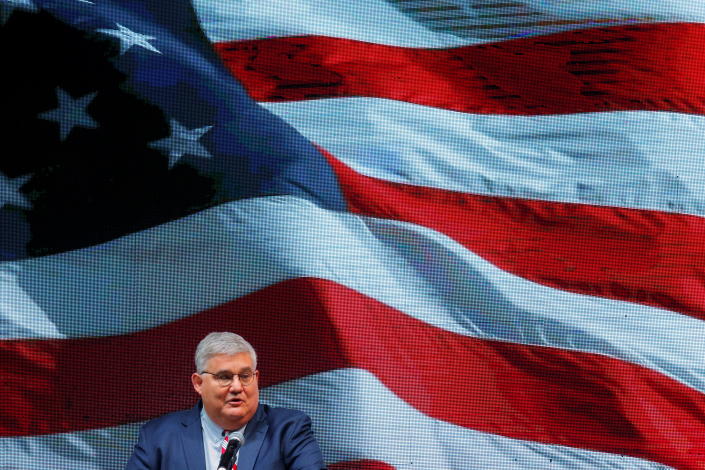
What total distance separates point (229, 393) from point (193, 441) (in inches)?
9.4

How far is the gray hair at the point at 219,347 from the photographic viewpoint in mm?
2975

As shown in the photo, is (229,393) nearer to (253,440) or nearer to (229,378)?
(229,378)

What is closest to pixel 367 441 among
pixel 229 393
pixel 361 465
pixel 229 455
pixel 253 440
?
pixel 361 465

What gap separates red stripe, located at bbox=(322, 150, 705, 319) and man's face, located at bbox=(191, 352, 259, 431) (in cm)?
85

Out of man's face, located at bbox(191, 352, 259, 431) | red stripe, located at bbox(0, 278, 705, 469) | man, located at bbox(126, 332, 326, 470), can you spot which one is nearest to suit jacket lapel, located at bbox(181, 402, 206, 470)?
man, located at bbox(126, 332, 326, 470)

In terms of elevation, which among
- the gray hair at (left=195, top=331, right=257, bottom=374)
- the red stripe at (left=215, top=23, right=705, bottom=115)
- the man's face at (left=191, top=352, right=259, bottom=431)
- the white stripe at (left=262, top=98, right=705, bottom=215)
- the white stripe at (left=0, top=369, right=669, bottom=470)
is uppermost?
the red stripe at (left=215, top=23, right=705, bottom=115)

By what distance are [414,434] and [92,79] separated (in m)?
1.61

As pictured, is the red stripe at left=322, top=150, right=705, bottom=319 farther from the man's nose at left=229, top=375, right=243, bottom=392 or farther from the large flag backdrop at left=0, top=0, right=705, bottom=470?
the man's nose at left=229, top=375, right=243, bottom=392

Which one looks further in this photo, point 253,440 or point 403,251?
point 403,251

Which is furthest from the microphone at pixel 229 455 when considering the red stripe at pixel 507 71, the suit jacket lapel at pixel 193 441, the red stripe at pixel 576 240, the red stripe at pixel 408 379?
the red stripe at pixel 507 71

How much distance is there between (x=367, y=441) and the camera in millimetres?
3639

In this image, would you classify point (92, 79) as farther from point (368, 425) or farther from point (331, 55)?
point (368, 425)

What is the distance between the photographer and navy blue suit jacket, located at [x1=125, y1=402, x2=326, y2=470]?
3061 millimetres

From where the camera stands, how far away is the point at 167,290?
11.9ft
